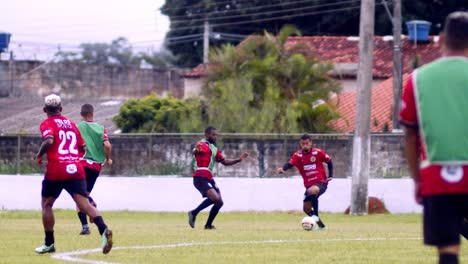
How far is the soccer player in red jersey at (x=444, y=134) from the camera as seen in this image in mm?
6332

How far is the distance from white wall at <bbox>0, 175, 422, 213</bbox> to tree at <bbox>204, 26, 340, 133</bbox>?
5776 mm

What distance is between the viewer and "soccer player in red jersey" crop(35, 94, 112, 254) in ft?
40.1

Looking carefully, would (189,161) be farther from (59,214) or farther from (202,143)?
(202,143)

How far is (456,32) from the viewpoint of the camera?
650cm

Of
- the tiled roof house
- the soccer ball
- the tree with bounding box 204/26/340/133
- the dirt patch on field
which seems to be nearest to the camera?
the soccer ball

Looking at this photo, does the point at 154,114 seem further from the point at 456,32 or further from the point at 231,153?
the point at 456,32

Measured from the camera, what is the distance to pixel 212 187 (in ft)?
64.7

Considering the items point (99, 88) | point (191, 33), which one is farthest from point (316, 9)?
point (99, 88)

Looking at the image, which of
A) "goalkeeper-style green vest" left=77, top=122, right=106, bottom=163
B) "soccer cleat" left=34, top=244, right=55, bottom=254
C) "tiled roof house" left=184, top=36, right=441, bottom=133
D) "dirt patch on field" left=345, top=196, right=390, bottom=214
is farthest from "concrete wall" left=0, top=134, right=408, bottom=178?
"tiled roof house" left=184, top=36, right=441, bottom=133

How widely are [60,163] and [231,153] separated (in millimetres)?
17989

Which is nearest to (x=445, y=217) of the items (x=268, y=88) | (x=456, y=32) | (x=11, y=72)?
(x=456, y=32)

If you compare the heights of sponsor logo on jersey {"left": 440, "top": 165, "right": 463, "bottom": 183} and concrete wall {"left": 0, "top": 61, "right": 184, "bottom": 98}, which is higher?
sponsor logo on jersey {"left": 440, "top": 165, "right": 463, "bottom": 183}

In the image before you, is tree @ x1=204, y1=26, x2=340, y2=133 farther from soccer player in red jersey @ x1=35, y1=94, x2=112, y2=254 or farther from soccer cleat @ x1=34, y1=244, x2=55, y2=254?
soccer player in red jersey @ x1=35, y1=94, x2=112, y2=254

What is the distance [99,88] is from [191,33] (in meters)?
10.1
